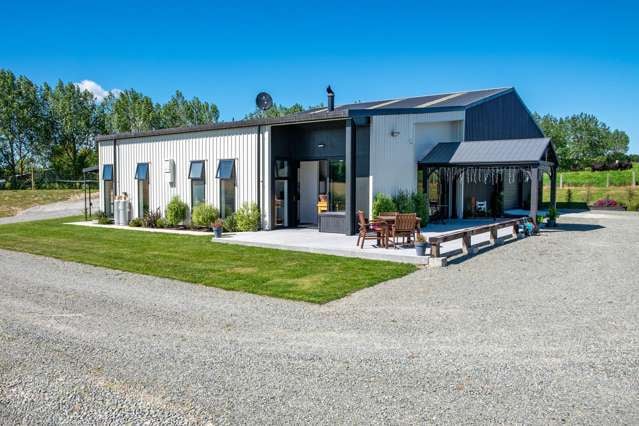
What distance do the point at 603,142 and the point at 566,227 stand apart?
54.4 meters

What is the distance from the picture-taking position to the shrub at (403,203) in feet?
48.8

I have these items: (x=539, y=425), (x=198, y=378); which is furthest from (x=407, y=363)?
(x=198, y=378)

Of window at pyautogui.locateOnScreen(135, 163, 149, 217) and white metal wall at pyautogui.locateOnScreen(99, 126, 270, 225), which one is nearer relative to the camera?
white metal wall at pyautogui.locateOnScreen(99, 126, 270, 225)

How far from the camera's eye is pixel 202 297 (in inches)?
287

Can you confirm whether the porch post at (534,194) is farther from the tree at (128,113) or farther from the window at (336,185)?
the tree at (128,113)

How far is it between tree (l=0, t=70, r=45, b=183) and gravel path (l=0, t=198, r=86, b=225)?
18306 mm

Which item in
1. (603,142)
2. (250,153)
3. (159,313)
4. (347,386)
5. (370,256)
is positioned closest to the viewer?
(347,386)

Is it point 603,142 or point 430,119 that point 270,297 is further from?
point 603,142

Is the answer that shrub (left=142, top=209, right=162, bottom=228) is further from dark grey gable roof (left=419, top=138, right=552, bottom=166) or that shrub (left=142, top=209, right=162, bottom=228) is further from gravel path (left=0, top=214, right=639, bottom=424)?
gravel path (left=0, top=214, right=639, bottom=424)

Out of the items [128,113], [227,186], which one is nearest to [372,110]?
[227,186]

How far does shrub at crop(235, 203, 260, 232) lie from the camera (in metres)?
15.6

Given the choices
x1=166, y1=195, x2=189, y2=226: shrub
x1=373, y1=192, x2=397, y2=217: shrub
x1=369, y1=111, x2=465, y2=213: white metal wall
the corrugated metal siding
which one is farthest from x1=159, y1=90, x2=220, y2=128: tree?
x1=373, y1=192, x2=397, y2=217: shrub

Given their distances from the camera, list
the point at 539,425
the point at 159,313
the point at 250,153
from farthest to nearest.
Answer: the point at 250,153
the point at 159,313
the point at 539,425

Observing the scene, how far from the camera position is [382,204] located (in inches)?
557
